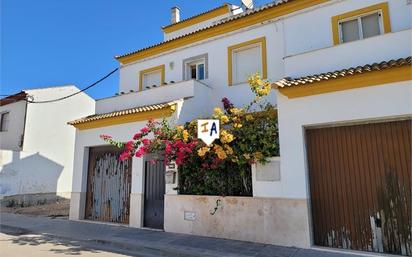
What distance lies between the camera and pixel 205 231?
888 cm

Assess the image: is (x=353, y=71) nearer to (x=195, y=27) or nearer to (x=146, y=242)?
(x=146, y=242)

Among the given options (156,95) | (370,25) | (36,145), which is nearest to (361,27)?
(370,25)

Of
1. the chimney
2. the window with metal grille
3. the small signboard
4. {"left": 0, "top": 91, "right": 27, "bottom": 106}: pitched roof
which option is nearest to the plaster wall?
the small signboard

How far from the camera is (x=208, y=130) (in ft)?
28.5

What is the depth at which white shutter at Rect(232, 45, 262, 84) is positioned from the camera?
11773 mm

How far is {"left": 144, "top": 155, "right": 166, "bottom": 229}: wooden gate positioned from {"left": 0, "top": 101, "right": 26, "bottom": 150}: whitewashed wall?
39.6 feet

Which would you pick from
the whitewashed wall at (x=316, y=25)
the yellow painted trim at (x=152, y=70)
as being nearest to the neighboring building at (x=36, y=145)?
the yellow painted trim at (x=152, y=70)

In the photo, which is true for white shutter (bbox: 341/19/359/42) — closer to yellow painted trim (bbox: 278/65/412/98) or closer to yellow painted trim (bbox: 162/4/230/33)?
yellow painted trim (bbox: 278/65/412/98)

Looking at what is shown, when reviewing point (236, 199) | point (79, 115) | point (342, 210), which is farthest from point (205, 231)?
point (79, 115)

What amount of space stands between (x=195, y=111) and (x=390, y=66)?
6519 mm

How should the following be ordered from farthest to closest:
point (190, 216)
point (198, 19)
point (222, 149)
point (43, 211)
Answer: point (198, 19)
point (43, 211)
point (190, 216)
point (222, 149)

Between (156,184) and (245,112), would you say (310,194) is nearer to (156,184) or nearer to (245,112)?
(245,112)

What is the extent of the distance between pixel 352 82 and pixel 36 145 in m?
18.2

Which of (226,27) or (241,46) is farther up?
(226,27)
